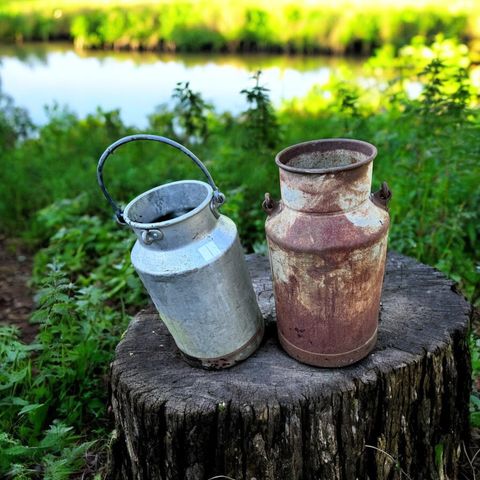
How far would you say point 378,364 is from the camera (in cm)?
199

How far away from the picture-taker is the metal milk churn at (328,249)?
178 cm

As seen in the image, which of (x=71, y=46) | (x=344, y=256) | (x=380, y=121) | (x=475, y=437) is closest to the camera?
(x=344, y=256)

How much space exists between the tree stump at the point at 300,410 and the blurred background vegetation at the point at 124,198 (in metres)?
0.39

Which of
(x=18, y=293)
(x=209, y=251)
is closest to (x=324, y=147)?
(x=209, y=251)

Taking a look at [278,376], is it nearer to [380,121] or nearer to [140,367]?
[140,367]

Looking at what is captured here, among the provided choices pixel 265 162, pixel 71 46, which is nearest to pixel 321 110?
pixel 265 162

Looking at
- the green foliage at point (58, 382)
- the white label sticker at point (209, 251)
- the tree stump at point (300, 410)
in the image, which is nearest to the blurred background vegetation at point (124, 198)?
the green foliage at point (58, 382)

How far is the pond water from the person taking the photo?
1030 cm

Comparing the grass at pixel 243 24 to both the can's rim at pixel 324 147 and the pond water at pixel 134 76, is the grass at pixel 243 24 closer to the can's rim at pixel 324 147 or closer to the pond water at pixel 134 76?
the pond water at pixel 134 76

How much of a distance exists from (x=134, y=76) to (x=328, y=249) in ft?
40.3

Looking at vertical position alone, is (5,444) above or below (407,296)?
below

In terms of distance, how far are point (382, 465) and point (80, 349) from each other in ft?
5.09

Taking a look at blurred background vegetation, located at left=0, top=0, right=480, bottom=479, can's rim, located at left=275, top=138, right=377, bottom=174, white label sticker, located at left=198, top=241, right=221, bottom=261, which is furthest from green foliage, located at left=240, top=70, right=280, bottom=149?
white label sticker, located at left=198, top=241, right=221, bottom=261

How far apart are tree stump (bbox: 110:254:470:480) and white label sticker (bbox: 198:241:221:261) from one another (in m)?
0.47
